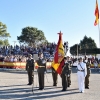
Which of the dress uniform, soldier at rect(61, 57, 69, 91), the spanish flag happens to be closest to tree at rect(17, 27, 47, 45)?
the spanish flag

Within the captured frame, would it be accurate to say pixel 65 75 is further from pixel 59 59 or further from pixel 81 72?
pixel 59 59

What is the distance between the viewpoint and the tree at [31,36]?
90.1 m

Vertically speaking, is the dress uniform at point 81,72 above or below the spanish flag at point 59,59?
below

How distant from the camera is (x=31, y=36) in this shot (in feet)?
300

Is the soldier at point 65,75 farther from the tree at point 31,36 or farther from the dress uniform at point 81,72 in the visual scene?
the tree at point 31,36

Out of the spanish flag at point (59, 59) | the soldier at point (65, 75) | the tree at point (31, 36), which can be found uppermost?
the tree at point (31, 36)

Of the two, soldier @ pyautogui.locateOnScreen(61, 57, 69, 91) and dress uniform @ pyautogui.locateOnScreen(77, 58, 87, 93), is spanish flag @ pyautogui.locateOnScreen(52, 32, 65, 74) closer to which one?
soldier @ pyautogui.locateOnScreen(61, 57, 69, 91)

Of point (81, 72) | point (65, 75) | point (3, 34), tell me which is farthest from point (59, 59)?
point (3, 34)

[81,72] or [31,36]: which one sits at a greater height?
[31,36]

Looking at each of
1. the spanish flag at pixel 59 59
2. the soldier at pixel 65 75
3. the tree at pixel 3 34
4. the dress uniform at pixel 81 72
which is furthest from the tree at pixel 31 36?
the dress uniform at pixel 81 72

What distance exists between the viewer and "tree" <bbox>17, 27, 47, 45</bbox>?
90.1 metres

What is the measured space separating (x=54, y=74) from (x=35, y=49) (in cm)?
2528

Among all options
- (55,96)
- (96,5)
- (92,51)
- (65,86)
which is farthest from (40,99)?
(92,51)

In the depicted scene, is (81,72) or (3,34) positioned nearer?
(81,72)
